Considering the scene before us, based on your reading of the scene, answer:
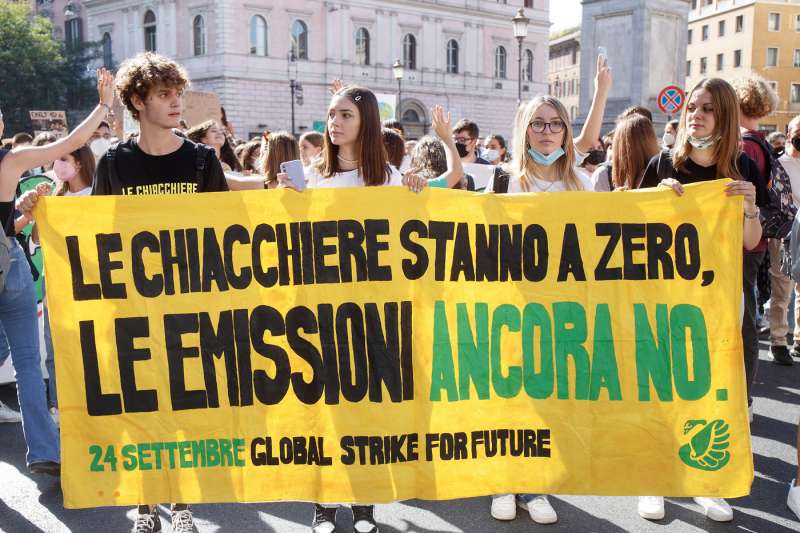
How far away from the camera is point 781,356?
22.7ft

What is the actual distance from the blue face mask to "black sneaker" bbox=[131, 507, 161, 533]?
242cm

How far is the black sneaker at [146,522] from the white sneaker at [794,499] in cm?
302

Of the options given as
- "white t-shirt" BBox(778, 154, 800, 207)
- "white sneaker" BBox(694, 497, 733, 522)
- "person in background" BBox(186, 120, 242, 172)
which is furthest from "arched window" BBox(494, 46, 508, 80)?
"white sneaker" BBox(694, 497, 733, 522)

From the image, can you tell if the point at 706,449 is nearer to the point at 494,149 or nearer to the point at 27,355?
the point at 27,355

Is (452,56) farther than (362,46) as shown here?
Yes

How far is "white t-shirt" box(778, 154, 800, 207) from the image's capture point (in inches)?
264

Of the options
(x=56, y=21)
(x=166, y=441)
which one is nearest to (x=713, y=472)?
(x=166, y=441)

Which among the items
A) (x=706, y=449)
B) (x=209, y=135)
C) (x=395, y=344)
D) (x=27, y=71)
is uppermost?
(x=27, y=71)

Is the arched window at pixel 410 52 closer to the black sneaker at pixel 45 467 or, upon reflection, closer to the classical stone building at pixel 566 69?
the classical stone building at pixel 566 69

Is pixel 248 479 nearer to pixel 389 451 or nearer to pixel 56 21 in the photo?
pixel 389 451

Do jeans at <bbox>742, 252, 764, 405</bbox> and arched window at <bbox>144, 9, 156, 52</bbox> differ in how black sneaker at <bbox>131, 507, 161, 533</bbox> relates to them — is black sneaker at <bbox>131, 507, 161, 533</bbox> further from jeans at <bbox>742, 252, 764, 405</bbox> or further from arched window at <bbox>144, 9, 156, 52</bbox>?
arched window at <bbox>144, 9, 156, 52</bbox>

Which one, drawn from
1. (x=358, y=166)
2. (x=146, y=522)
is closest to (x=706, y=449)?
(x=358, y=166)

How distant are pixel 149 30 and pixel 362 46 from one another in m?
13.4

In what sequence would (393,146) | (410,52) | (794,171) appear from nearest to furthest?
(393,146) < (794,171) < (410,52)
